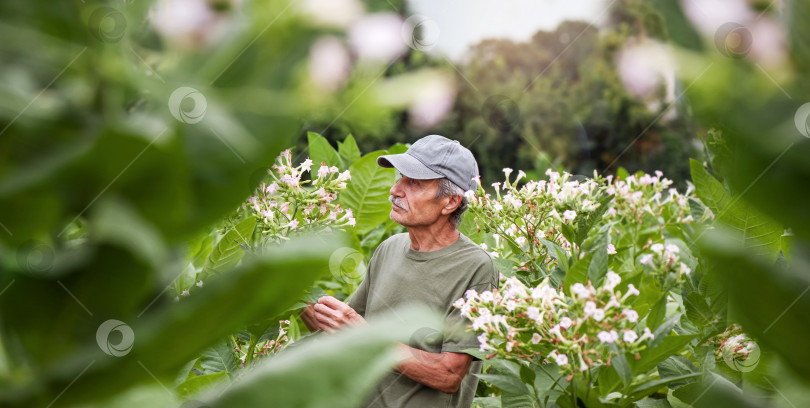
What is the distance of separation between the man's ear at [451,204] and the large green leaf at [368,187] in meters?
0.45

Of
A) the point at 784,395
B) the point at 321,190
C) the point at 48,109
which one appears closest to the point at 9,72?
the point at 48,109

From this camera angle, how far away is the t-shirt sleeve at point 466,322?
272cm

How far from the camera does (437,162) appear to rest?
3.14m

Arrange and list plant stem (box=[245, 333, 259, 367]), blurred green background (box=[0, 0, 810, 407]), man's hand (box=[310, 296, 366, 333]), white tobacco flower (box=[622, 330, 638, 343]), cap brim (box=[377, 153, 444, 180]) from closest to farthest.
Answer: blurred green background (box=[0, 0, 810, 407])
white tobacco flower (box=[622, 330, 638, 343])
plant stem (box=[245, 333, 259, 367])
man's hand (box=[310, 296, 366, 333])
cap brim (box=[377, 153, 444, 180])

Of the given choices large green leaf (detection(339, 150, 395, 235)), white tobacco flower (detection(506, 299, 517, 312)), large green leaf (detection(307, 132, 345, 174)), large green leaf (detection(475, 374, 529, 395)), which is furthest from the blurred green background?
large green leaf (detection(307, 132, 345, 174))

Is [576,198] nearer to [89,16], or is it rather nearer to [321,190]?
[321,190]

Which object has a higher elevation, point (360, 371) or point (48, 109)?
point (48, 109)

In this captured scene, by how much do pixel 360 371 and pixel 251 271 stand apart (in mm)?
75

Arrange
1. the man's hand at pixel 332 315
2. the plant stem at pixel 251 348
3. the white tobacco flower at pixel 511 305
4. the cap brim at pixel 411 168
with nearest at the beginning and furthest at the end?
1. the white tobacco flower at pixel 511 305
2. the plant stem at pixel 251 348
3. the man's hand at pixel 332 315
4. the cap brim at pixel 411 168

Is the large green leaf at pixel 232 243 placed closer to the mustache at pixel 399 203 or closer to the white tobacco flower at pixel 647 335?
the mustache at pixel 399 203

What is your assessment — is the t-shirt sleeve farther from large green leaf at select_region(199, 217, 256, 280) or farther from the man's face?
large green leaf at select_region(199, 217, 256, 280)

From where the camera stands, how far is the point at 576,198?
2438 mm

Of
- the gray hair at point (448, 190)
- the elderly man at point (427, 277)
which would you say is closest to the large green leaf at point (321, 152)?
the elderly man at point (427, 277)

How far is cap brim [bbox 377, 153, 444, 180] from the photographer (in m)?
3.09
